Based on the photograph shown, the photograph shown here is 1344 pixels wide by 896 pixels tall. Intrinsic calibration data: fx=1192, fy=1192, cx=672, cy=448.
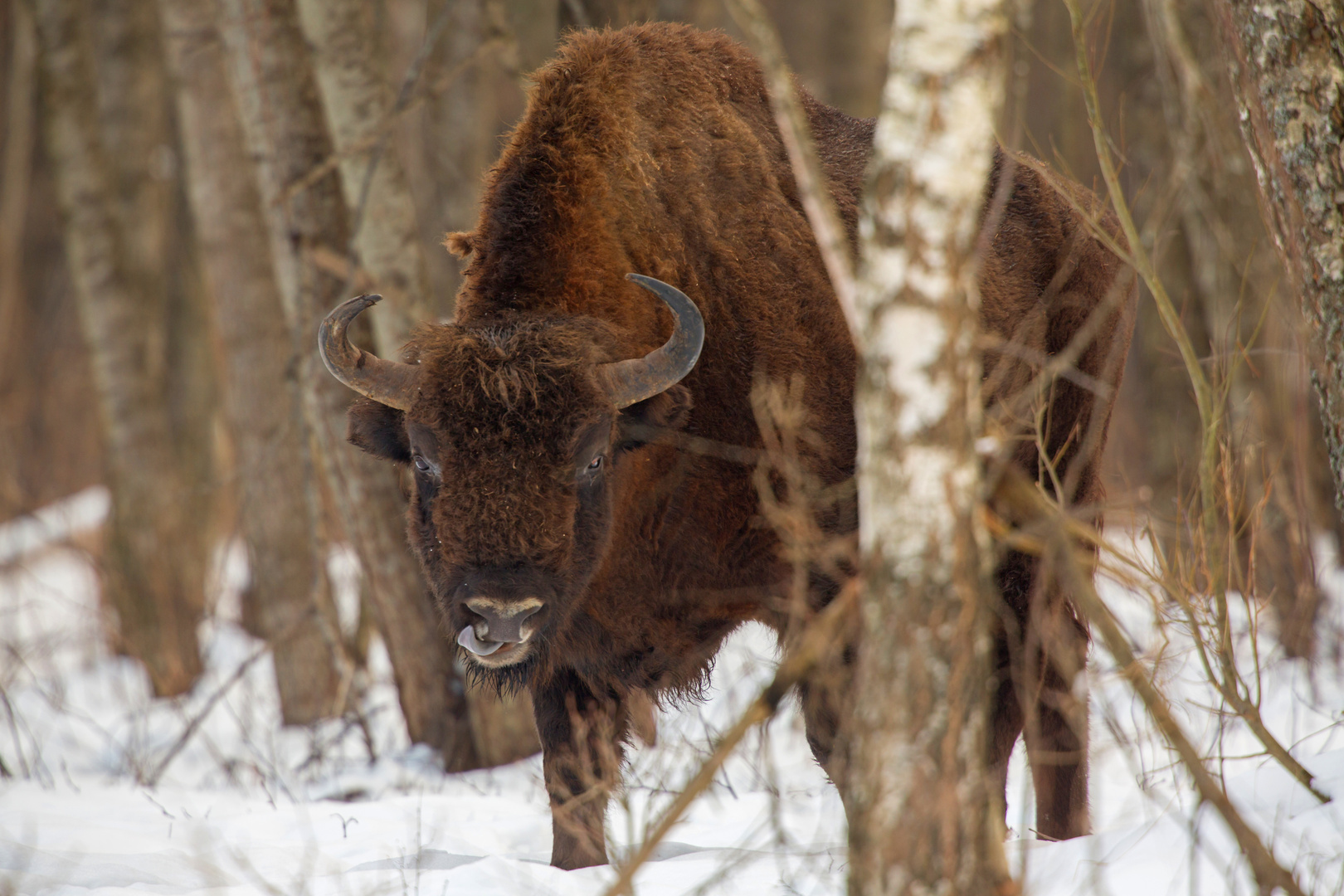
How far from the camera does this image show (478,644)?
11.6ft

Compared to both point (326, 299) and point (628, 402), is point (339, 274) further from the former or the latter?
point (628, 402)

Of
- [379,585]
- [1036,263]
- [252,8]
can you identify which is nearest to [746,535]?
[1036,263]

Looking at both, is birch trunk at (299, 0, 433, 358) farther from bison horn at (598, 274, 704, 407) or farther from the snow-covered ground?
bison horn at (598, 274, 704, 407)

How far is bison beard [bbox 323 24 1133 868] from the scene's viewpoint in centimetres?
370

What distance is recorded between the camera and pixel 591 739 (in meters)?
4.25

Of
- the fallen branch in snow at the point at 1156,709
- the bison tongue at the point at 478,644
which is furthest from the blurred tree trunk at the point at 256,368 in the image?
the fallen branch in snow at the point at 1156,709

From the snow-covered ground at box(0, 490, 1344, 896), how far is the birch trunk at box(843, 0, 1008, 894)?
28 cm

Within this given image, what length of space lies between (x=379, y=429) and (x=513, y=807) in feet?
5.98

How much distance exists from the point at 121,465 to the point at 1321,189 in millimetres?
8246

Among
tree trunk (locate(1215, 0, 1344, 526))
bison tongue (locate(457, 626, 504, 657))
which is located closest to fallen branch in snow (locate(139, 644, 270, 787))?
bison tongue (locate(457, 626, 504, 657))

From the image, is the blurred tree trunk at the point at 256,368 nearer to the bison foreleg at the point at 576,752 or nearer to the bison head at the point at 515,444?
the bison foreleg at the point at 576,752

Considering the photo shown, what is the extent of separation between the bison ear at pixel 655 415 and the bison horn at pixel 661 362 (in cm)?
6

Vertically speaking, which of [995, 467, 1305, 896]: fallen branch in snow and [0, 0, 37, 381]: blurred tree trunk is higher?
[995, 467, 1305, 896]: fallen branch in snow

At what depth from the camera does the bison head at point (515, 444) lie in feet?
11.8
